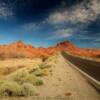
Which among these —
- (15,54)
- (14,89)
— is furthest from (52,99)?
(15,54)

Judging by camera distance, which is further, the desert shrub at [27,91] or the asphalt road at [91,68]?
the asphalt road at [91,68]

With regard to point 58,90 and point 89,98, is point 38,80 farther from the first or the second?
point 89,98

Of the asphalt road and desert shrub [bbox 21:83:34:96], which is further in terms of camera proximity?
the asphalt road

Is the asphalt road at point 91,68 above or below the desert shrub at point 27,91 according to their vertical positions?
above

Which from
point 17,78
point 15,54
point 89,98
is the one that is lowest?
point 89,98

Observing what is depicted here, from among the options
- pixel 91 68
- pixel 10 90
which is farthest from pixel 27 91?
pixel 91 68

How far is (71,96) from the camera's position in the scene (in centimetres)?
1098

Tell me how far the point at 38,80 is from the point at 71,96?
4.04 metres

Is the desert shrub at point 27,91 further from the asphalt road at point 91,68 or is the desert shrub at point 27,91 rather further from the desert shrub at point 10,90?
the asphalt road at point 91,68

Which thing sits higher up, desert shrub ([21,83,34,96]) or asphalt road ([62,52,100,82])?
asphalt road ([62,52,100,82])

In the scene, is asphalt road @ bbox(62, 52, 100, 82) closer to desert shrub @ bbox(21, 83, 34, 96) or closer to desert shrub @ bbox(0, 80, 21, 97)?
desert shrub @ bbox(21, 83, 34, 96)

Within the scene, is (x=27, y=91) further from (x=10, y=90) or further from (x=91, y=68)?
(x=91, y=68)

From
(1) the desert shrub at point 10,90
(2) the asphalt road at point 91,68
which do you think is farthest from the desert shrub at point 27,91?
(2) the asphalt road at point 91,68

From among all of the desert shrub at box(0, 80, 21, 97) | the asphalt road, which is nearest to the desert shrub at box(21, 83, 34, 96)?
the desert shrub at box(0, 80, 21, 97)
